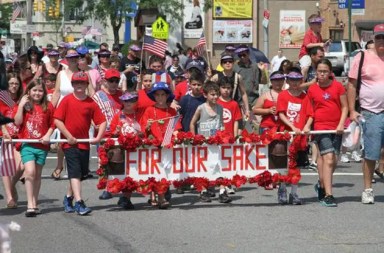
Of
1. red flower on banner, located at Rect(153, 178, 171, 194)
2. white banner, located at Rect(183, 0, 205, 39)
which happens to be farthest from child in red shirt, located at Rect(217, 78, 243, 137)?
white banner, located at Rect(183, 0, 205, 39)

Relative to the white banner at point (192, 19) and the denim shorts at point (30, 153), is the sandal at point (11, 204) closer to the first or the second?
the denim shorts at point (30, 153)

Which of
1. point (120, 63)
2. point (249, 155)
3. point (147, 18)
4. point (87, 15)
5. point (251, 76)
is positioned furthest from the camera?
point (87, 15)

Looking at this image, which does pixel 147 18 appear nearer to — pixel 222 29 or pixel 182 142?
pixel 222 29

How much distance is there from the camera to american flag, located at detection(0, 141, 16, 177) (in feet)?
37.0

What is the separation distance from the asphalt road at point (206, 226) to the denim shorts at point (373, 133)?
2.10ft

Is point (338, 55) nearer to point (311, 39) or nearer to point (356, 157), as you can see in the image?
point (356, 157)

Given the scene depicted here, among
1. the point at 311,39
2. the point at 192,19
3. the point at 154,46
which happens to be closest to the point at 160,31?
the point at 154,46

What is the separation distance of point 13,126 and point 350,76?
4.04 meters

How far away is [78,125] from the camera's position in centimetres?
1116

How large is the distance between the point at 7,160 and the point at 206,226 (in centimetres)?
258

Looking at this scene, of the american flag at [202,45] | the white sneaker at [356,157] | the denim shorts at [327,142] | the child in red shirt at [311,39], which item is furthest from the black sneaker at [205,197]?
the american flag at [202,45]

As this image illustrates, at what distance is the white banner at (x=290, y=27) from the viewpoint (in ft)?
197

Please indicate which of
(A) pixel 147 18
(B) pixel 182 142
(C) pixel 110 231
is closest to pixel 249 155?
(B) pixel 182 142

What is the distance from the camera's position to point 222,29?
60.2 metres
